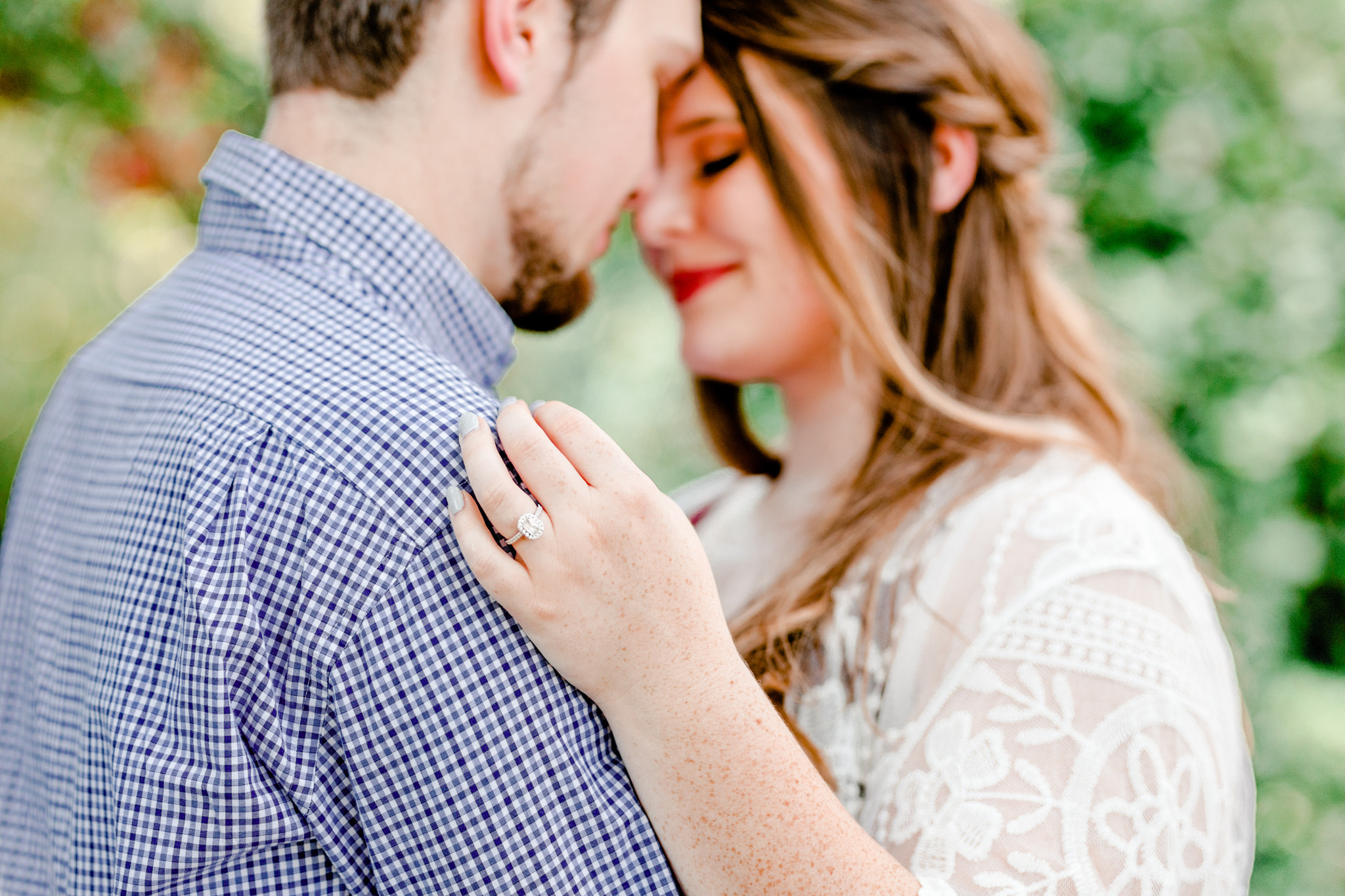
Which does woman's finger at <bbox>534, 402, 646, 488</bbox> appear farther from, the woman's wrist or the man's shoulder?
the woman's wrist

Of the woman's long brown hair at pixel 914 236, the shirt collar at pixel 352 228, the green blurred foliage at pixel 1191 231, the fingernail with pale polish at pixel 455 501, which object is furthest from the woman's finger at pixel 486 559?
the green blurred foliage at pixel 1191 231

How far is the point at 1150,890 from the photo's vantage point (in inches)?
47.6

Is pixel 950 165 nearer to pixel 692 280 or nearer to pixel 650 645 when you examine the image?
pixel 692 280

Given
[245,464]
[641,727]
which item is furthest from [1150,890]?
[245,464]

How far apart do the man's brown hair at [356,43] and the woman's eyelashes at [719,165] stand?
2.27 ft

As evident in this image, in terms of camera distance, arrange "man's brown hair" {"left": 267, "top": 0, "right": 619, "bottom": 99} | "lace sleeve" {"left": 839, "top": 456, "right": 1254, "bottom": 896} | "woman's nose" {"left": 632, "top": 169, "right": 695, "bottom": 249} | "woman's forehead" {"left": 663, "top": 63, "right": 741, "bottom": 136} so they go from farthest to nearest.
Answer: "woman's nose" {"left": 632, "top": 169, "right": 695, "bottom": 249} < "woman's forehead" {"left": 663, "top": 63, "right": 741, "bottom": 136} < "man's brown hair" {"left": 267, "top": 0, "right": 619, "bottom": 99} < "lace sleeve" {"left": 839, "top": 456, "right": 1254, "bottom": 896}

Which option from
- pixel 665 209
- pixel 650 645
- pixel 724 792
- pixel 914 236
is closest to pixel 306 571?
pixel 650 645

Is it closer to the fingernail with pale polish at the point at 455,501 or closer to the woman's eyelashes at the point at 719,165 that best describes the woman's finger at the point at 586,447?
the fingernail with pale polish at the point at 455,501

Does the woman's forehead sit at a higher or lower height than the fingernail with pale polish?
higher

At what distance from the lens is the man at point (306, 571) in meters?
0.96

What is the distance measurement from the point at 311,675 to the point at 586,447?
36cm

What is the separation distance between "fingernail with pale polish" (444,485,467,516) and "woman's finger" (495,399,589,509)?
62 mm

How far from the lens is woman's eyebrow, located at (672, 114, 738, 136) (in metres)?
1.86

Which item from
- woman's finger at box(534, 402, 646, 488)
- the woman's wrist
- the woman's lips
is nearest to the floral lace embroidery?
the woman's wrist
